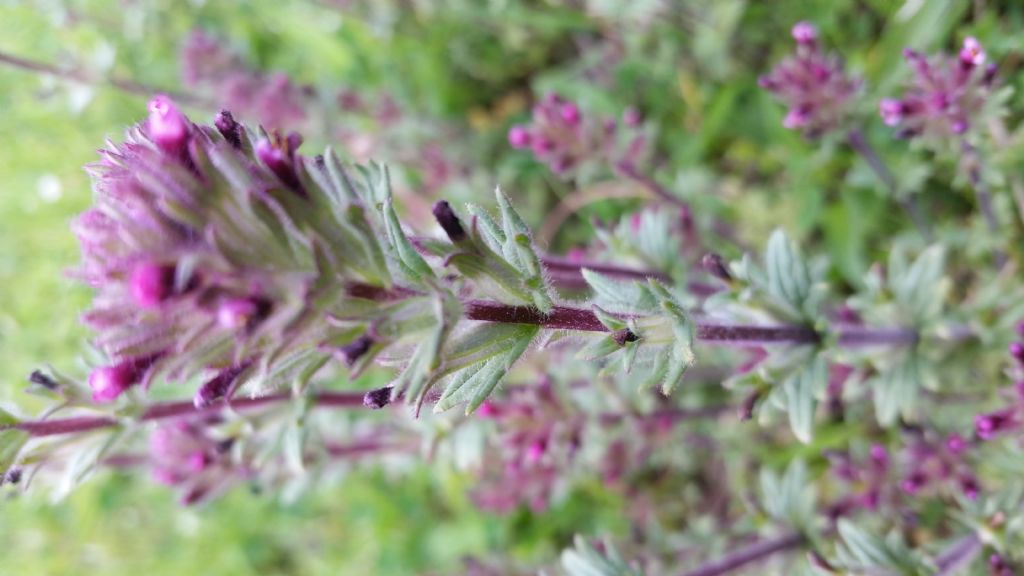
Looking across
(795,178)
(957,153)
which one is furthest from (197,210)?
(795,178)

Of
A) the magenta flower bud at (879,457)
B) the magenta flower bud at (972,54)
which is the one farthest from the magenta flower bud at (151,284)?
the magenta flower bud at (879,457)

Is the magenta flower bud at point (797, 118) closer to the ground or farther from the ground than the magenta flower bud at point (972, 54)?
farther from the ground

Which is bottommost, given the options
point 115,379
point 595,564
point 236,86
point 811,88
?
point 595,564

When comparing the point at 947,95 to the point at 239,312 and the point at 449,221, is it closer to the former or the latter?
the point at 449,221

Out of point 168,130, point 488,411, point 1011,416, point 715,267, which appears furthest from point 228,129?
point 1011,416

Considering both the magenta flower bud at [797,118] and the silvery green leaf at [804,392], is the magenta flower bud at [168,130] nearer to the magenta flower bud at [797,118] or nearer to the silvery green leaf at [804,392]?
Answer: the silvery green leaf at [804,392]

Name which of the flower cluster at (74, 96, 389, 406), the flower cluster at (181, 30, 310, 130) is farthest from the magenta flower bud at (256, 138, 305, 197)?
the flower cluster at (181, 30, 310, 130)
